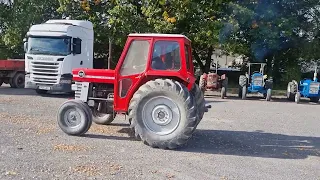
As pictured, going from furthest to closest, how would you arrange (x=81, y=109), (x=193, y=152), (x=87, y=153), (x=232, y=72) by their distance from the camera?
(x=232, y=72), (x=81, y=109), (x=193, y=152), (x=87, y=153)

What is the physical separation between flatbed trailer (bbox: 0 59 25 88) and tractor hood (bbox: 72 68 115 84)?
1286 centimetres

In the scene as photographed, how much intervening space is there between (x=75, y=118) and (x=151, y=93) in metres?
1.83

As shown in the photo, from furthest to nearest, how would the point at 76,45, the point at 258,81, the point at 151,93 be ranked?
1. the point at 258,81
2. the point at 76,45
3. the point at 151,93

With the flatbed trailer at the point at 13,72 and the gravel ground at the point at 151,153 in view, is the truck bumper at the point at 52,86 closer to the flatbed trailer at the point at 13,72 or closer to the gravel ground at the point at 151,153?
the gravel ground at the point at 151,153

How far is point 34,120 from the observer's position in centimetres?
996

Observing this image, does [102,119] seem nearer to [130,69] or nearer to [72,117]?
[72,117]

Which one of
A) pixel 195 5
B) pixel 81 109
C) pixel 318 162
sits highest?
pixel 195 5

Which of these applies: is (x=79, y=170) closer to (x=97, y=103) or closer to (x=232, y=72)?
(x=97, y=103)

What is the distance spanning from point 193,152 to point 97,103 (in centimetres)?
248

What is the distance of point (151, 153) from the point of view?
712 centimetres

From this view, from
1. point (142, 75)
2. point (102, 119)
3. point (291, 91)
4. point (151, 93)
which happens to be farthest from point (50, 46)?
point (291, 91)

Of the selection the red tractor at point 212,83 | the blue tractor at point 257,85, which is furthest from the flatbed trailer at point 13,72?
the blue tractor at point 257,85

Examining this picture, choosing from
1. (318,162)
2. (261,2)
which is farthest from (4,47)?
(318,162)

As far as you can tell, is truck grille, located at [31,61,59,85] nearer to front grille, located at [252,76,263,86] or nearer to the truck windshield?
the truck windshield
